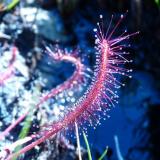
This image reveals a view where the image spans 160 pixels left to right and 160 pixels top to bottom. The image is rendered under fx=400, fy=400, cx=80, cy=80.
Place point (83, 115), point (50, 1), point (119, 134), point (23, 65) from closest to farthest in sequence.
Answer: point (83, 115), point (119, 134), point (23, 65), point (50, 1)

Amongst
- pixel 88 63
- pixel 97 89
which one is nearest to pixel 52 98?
pixel 88 63

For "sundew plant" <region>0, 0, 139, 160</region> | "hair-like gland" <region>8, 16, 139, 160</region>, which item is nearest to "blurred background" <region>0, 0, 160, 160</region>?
"sundew plant" <region>0, 0, 139, 160</region>

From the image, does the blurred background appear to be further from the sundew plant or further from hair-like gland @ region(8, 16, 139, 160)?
hair-like gland @ region(8, 16, 139, 160)

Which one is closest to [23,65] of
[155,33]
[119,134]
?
[119,134]

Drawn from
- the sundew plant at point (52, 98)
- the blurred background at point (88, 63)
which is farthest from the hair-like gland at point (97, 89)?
the blurred background at point (88, 63)

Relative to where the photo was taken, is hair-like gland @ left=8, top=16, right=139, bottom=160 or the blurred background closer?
hair-like gland @ left=8, top=16, right=139, bottom=160

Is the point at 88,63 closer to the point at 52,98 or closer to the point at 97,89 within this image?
the point at 52,98

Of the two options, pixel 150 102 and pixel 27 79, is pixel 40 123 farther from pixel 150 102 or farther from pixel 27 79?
pixel 150 102
